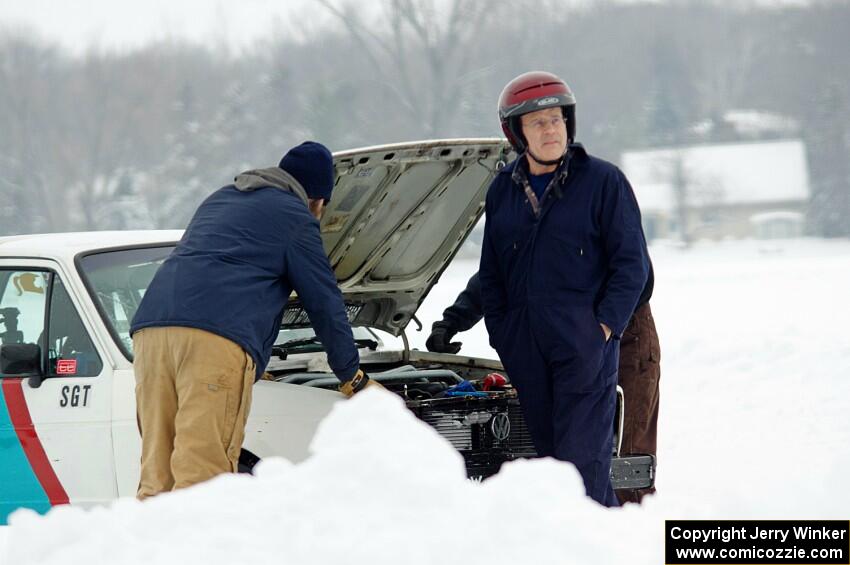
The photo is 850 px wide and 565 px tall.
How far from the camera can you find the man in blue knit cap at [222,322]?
4.41 metres

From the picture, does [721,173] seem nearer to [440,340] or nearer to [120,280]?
[440,340]

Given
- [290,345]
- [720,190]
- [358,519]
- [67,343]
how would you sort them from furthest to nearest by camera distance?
1. [720,190]
2. [290,345]
3. [67,343]
4. [358,519]

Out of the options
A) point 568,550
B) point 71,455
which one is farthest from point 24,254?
point 568,550

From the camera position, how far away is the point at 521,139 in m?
5.11

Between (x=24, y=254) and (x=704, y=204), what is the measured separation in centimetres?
6184

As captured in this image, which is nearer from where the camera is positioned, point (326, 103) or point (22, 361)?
point (22, 361)

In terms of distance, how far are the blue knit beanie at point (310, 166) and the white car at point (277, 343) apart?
0.36 m

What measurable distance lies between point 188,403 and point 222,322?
324 millimetres

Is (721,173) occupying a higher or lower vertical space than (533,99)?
lower

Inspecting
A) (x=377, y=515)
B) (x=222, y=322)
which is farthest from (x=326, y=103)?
(x=377, y=515)

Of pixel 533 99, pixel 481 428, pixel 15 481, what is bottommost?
pixel 15 481

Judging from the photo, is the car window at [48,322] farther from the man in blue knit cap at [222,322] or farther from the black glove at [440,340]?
the black glove at [440,340]

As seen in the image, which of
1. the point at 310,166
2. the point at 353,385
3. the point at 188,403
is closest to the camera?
the point at 188,403

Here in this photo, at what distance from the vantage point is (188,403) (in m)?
4.40
